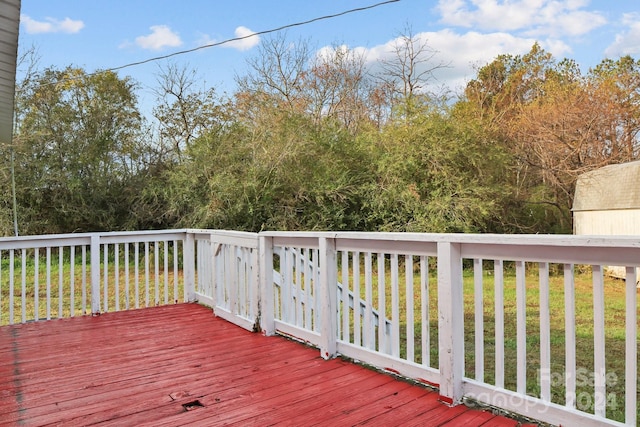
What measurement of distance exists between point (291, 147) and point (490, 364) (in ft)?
18.6

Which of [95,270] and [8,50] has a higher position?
[8,50]

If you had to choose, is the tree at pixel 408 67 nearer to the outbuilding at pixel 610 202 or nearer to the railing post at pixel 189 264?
the outbuilding at pixel 610 202

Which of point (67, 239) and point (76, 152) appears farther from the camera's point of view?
point (76, 152)

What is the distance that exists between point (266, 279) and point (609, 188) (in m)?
10.0

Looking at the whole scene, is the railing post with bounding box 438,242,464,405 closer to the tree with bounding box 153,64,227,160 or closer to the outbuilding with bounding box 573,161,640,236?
the tree with bounding box 153,64,227,160

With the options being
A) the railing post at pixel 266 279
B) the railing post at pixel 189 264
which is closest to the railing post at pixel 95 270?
the railing post at pixel 189 264

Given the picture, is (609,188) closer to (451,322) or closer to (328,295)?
(328,295)

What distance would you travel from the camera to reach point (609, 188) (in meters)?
10.3

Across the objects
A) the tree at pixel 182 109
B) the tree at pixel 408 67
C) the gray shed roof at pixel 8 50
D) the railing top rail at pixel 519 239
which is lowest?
the railing top rail at pixel 519 239

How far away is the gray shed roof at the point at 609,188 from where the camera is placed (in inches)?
381

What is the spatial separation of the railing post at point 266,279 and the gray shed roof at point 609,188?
31.5ft

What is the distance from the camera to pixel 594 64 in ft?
41.9

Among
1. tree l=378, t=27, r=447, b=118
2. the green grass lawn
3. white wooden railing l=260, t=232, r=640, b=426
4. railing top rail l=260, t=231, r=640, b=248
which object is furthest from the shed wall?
railing top rail l=260, t=231, r=640, b=248

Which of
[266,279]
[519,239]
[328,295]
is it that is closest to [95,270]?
[266,279]
